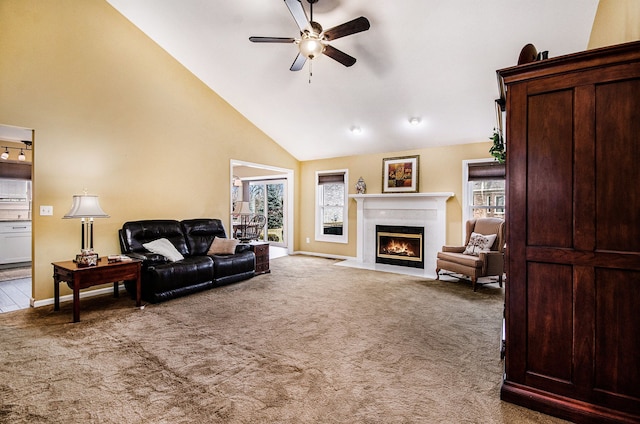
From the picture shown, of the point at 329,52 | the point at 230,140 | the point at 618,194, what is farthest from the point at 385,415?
the point at 230,140

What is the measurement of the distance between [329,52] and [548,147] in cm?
239

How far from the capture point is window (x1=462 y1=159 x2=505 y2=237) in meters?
5.44

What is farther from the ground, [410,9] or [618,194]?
[410,9]

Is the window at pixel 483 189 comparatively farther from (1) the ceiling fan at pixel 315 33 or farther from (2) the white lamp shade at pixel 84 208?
(2) the white lamp shade at pixel 84 208

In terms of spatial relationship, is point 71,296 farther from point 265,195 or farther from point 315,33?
point 265,195

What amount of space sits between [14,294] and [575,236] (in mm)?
6251

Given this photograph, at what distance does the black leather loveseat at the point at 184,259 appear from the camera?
12.8ft

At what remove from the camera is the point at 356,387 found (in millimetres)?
2084

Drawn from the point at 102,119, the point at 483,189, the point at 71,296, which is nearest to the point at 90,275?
the point at 71,296

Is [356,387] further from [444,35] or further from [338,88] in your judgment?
[338,88]

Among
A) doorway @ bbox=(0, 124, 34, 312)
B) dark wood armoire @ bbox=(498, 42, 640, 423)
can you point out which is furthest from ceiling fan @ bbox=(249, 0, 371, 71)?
doorway @ bbox=(0, 124, 34, 312)

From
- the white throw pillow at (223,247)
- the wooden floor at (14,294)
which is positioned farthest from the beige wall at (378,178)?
the wooden floor at (14,294)

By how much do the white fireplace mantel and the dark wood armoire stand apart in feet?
12.4

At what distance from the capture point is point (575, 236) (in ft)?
5.81
